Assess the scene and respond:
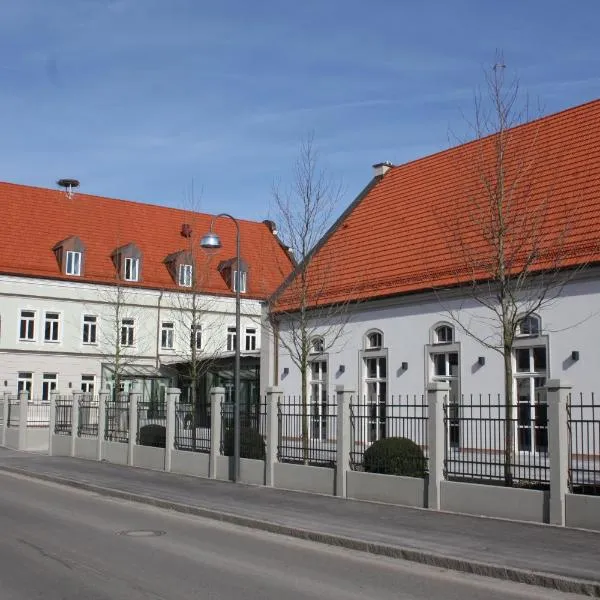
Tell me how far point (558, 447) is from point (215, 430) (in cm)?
993

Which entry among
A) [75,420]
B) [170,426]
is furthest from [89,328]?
[170,426]

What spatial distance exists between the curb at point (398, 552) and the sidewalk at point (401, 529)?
11 mm

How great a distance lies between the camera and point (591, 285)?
20.8 metres

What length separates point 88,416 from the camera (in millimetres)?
27859

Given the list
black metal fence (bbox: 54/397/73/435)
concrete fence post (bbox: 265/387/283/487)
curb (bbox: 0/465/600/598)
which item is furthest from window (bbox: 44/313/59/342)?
curb (bbox: 0/465/600/598)

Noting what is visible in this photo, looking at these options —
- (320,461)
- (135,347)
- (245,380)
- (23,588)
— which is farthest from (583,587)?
(135,347)

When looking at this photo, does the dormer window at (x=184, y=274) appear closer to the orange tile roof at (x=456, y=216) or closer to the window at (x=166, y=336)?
the window at (x=166, y=336)

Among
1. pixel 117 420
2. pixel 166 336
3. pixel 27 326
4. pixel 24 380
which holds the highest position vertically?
pixel 27 326

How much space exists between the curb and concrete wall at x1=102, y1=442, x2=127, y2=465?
769 cm

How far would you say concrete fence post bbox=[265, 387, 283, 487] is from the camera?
62.1 feet

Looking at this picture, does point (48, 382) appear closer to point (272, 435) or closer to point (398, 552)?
point (272, 435)

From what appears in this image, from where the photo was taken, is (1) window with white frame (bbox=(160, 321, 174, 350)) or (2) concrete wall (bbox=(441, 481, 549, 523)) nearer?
(2) concrete wall (bbox=(441, 481, 549, 523))

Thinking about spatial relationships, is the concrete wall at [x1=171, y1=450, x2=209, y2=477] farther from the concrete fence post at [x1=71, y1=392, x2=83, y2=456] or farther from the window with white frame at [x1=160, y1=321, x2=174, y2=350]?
the window with white frame at [x1=160, y1=321, x2=174, y2=350]

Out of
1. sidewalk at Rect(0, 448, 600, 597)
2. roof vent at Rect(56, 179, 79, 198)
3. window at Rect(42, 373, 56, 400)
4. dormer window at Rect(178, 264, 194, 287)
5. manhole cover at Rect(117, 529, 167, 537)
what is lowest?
manhole cover at Rect(117, 529, 167, 537)
